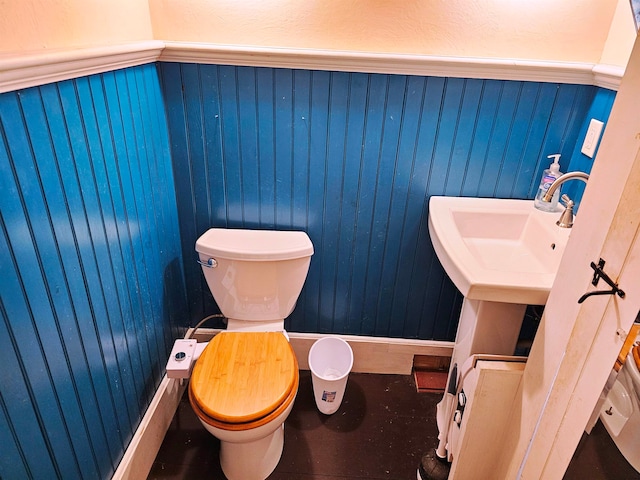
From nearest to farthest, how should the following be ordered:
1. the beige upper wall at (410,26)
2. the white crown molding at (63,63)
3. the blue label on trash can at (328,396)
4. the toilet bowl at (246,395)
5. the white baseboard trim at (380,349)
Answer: the white crown molding at (63,63), the toilet bowl at (246,395), the beige upper wall at (410,26), the blue label on trash can at (328,396), the white baseboard trim at (380,349)

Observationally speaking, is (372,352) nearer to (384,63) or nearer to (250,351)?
(250,351)

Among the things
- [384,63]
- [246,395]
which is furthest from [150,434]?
[384,63]

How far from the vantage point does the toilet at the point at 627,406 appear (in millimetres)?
849

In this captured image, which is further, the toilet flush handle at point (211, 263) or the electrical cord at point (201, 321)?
the electrical cord at point (201, 321)

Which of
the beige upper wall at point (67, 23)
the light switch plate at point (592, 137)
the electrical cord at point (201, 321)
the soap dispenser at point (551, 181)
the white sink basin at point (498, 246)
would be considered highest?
the beige upper wall at point (67, 23)

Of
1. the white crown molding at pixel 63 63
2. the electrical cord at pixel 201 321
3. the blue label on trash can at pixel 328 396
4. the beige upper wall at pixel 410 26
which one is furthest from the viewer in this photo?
the electrical cord at pixel 201 321

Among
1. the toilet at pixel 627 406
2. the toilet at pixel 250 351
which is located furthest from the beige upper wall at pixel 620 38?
the toilet at pixel 250 351

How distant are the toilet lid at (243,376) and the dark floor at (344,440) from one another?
0.42 meters

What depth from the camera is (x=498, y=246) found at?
61.5 inches

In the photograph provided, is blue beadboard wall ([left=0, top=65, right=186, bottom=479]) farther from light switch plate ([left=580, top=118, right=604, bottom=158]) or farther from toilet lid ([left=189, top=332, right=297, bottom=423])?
light switch plate ([left=580, top=118, right=604, bottom=158])

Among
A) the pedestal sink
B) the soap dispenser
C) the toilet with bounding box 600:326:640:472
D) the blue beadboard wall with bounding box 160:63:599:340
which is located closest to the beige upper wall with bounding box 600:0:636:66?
the blue beadboard wall with bounding box 160:63:599:340

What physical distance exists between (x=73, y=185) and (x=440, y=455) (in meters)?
1.40

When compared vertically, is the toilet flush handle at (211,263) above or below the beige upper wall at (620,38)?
below

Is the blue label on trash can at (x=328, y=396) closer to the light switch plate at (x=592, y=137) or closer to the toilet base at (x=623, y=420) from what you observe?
the toilet base at (x=623, y=420)
